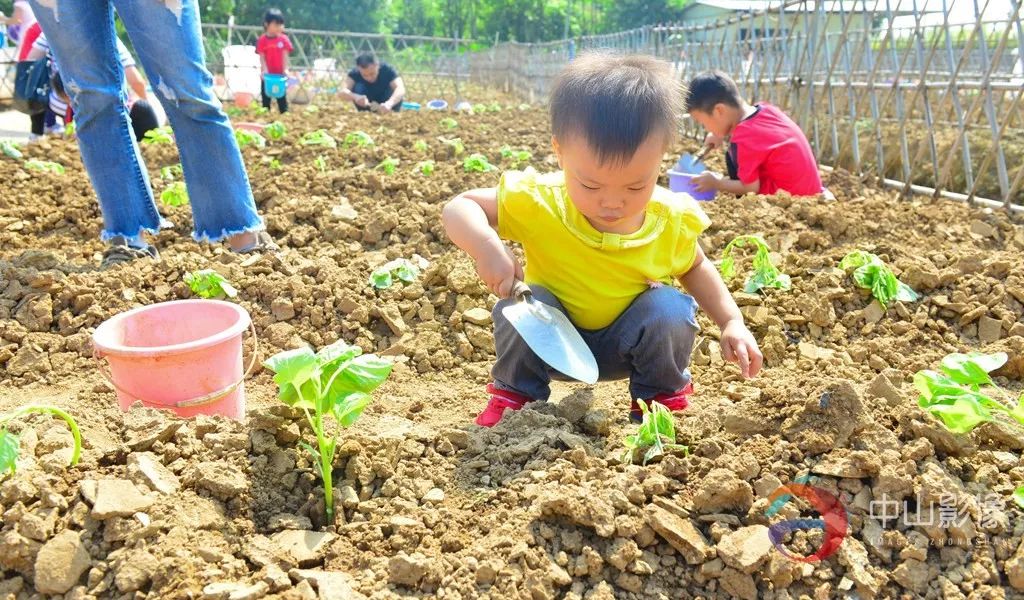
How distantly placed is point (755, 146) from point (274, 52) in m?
7.59

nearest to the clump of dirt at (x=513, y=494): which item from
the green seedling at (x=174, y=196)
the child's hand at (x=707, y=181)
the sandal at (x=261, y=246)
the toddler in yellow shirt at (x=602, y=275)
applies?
the toddler in yellow shirt at (x=602, y=275)

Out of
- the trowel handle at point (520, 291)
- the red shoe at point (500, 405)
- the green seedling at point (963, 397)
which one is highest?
the trowel handle at point (520, 291)

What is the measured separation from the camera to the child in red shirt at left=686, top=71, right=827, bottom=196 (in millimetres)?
4559

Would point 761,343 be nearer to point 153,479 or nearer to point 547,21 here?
point 153,479

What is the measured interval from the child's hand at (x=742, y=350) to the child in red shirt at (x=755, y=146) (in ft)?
8.45

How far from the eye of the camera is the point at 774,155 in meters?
4.56

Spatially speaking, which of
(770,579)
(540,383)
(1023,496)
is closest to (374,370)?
(540,383)

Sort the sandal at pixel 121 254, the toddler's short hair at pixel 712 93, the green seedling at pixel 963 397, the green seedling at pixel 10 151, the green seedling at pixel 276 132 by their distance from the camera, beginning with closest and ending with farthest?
1. the green seedling at pixel 963 397
2. the sandal at pixel 121 254
3. the toddler's short hair at pixel 712 93
4. the green seedling at pixel 10 151
5. the green seedling at pixel 276 132

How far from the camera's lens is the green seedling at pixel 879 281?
2.98 meters

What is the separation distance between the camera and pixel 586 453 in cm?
174

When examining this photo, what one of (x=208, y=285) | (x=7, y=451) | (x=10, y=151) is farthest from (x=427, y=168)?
(x=7, y=451)

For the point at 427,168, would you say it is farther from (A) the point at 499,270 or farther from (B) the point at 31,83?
(B) the point at 31,83

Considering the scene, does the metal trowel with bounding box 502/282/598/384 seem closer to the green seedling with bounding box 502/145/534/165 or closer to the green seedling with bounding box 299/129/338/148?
the green seedling with bounding box 502/145/534/165

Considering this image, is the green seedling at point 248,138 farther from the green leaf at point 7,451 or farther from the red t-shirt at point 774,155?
the green leaf at point 7,451
